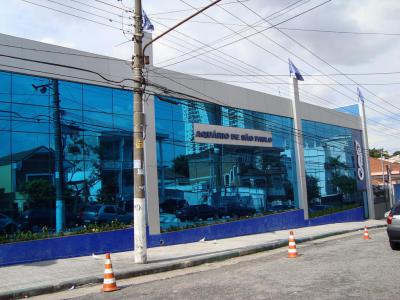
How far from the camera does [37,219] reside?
14.9 metres

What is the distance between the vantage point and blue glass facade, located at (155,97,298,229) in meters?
19.4

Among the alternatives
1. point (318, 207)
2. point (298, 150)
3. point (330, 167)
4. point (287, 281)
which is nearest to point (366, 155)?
point (330, 167)

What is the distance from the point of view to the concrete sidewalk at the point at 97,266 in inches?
399

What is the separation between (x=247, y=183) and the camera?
2408 centimetres

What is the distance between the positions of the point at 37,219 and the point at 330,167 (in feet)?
74.9

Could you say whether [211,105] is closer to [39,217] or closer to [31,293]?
[39,217]

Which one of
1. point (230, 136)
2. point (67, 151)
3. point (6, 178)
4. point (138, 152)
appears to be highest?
point (230, 136)

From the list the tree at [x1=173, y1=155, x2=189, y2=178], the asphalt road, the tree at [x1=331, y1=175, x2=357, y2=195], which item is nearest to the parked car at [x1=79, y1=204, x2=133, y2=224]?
the tree at [x1=173, y1=155, x2=189, y2=178]

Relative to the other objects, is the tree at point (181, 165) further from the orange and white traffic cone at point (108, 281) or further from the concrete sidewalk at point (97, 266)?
the orange and white traffic cone at point (108, 281)

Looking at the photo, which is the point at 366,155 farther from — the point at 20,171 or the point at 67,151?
the point at 20,171

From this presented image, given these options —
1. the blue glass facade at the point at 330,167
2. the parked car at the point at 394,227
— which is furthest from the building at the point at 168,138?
the parked car at the point at 394,227

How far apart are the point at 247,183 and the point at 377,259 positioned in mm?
12621

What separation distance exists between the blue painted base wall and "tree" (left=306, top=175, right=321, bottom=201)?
4.58 meters

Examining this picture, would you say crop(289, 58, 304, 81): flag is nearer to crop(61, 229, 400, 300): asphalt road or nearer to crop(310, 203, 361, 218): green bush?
crop(310, 203, 361, 218): green bush
